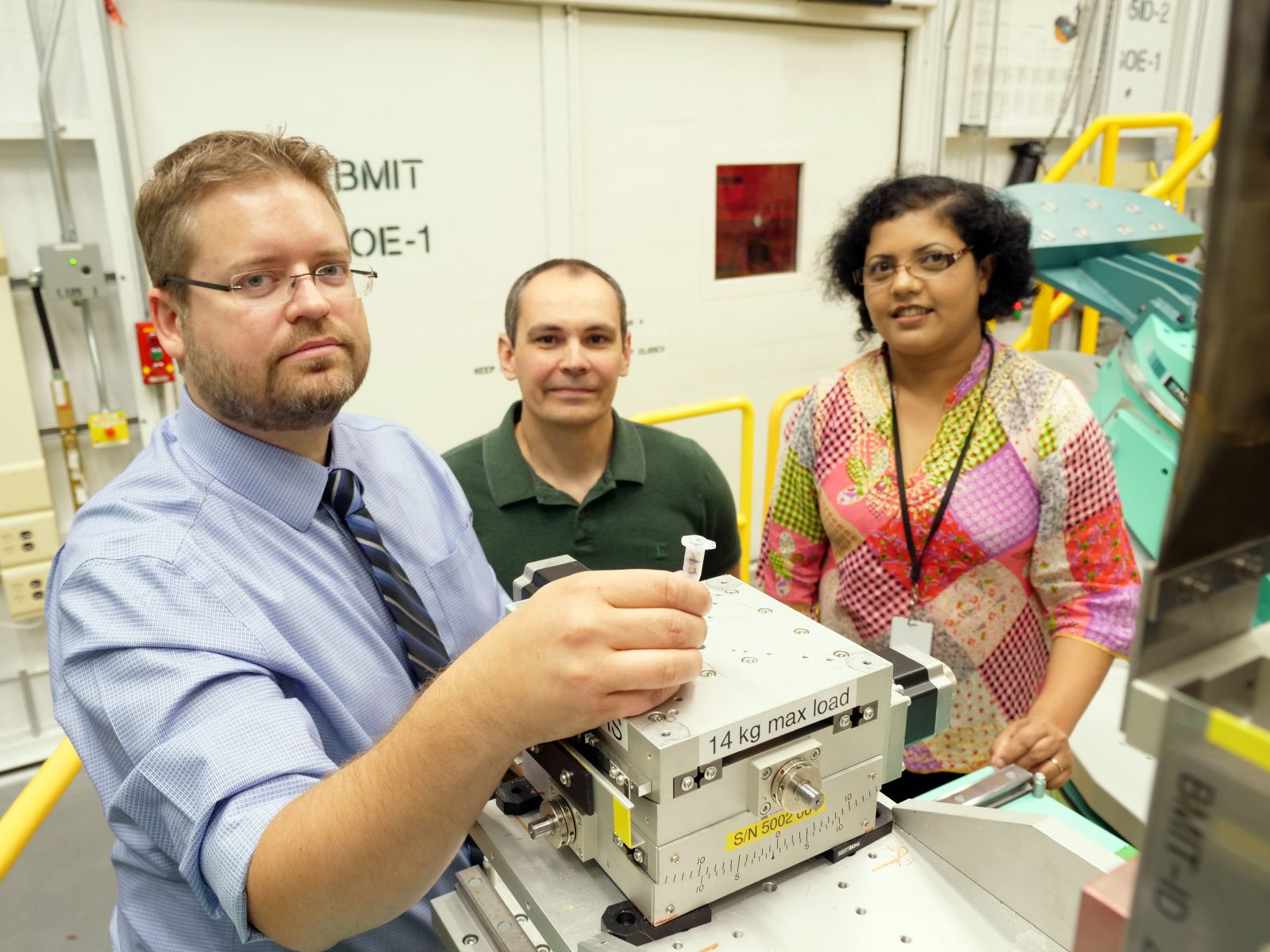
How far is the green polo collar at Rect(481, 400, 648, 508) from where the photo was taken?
69.6 inches

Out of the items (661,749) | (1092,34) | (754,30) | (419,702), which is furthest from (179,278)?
(1092,34)

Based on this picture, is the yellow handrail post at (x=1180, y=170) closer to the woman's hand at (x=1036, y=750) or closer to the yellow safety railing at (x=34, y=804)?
the woman's hand at (x=1036, y=750)

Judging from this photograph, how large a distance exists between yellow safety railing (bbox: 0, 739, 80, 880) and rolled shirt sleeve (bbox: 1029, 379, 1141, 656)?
4.97ft

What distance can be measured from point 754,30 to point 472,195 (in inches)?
50.7

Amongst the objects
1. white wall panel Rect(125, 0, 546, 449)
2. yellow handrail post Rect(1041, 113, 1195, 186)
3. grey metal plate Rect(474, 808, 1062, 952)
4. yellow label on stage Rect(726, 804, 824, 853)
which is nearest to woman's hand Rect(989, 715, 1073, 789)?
grey metal plate Rect(474, 808, 1062, 952)

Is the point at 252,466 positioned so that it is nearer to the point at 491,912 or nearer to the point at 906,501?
the point at 491,912

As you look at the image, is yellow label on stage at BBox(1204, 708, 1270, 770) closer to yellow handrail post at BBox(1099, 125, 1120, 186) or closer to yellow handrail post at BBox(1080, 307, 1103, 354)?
yellow handrail post at BBox(1099, 125, 1120, 186)

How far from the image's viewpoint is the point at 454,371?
306 centimetres

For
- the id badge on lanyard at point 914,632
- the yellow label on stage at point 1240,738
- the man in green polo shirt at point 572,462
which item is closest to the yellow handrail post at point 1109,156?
the man in green polo shirt at point 572,462

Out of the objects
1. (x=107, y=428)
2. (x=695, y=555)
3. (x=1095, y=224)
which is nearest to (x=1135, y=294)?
(x=1095, y=224)

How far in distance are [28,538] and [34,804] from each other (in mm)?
1536

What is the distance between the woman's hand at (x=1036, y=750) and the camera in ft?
4.54

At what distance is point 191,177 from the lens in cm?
103

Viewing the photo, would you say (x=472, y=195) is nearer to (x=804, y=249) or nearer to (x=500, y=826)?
(x=804, y=249)
